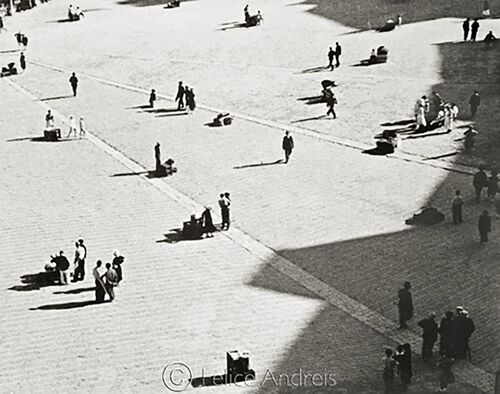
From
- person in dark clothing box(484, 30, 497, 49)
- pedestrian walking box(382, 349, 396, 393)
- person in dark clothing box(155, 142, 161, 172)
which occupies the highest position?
person in dark clothing box(484, 30, 497, 49)

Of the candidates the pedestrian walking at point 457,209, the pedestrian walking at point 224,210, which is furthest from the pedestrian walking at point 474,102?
the pedestrian walking at point 224,210

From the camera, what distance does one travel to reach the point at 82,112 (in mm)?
43469

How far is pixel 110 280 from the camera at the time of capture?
21.3 meters

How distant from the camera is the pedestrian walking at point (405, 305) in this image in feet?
62.8

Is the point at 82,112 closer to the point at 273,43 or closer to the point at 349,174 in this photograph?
the point at 273,43

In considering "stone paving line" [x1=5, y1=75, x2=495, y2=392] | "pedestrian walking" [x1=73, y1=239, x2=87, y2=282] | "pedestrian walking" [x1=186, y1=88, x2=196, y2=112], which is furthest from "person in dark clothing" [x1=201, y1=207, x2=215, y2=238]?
"pedestrian walking" [x1=186, y1=88, x2=196, y2=112]

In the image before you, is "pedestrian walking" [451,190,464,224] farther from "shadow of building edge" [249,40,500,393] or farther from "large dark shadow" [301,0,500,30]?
"large dark shadow" [301,0,500,30]

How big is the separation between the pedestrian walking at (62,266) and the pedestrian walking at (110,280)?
1531 mm

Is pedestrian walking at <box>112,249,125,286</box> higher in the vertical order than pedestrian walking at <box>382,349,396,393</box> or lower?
higher

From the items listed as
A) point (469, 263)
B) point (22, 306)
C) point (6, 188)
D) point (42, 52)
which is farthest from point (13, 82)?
point (469, 263)

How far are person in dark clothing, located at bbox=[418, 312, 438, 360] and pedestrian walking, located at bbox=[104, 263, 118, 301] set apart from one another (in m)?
7.60

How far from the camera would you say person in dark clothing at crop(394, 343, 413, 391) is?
1684 cm

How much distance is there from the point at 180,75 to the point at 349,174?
65.4 ft

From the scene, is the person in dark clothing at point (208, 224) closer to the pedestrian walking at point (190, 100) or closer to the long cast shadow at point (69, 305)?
the long cast shadow at point (69, 305)
